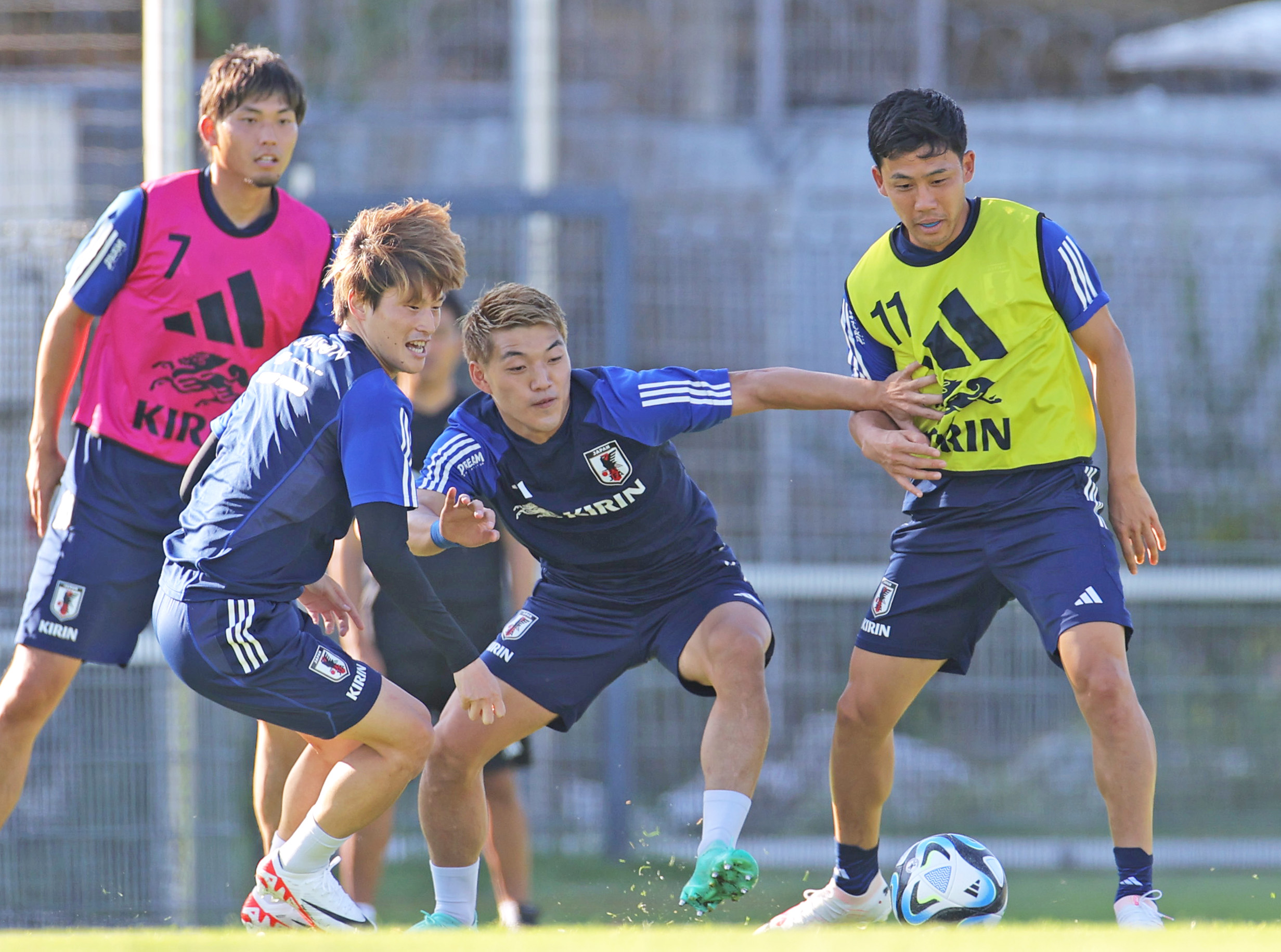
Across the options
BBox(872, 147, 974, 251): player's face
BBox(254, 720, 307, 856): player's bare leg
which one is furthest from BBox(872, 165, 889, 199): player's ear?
BBox(254, 720, 307, 856): player's bare leg

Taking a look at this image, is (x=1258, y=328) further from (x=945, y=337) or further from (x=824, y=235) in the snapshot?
(x=945, y=337)

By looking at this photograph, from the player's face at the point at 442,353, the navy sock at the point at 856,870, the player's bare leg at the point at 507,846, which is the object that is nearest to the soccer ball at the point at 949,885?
the navy sock at the point at 856,870

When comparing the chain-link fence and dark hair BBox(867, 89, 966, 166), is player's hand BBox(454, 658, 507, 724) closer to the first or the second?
dark hair BBox(867, 89, 966, 166)

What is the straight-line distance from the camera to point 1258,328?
7.96 m

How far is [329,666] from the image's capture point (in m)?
3.96

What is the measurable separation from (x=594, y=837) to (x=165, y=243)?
3.84 metres

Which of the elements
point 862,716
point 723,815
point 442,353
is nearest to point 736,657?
point 723,815

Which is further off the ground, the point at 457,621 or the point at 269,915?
the point at 457,621

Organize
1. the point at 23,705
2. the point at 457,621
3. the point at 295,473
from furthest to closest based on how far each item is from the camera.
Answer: the point at 457,621 < the point at 23,705 < the point at 295,473

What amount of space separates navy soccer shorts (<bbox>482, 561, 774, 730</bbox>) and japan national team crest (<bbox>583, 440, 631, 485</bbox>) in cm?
40

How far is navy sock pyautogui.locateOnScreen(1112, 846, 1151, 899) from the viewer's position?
13.4ft

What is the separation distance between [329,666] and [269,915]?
2.37 ft

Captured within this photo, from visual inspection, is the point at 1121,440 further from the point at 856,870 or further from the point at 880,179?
the point at 856,870

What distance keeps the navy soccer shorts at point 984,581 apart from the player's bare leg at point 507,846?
1.53 metres
